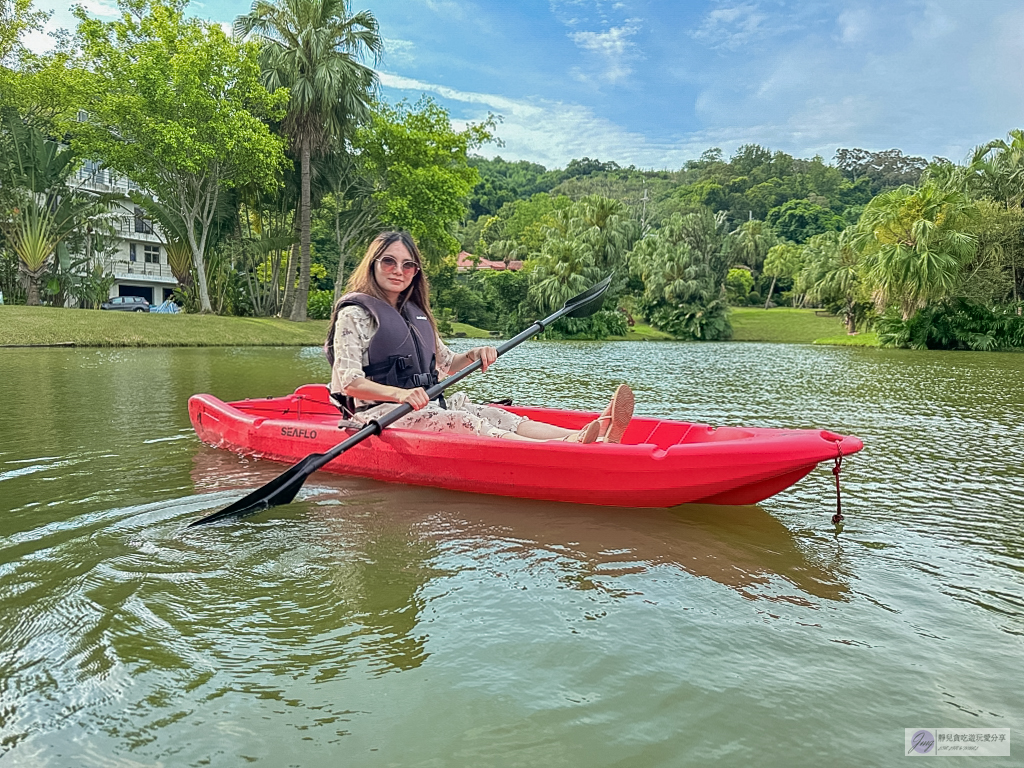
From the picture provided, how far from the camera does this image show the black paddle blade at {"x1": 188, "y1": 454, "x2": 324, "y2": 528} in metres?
3.62

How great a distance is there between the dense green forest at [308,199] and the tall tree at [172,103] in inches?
2.3

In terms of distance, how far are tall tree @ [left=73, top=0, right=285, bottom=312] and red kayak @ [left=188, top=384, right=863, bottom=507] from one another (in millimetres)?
17594

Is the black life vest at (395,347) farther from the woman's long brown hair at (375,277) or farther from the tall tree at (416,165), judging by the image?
the tall tree at (416,165)

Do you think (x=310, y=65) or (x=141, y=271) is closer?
(x=310, y=65)

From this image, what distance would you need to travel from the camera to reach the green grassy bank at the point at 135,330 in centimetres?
1603

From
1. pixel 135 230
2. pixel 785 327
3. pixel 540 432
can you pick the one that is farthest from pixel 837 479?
pixel 135 230

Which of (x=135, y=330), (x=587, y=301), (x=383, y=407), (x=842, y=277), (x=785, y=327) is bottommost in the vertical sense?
(x=383, y=407)

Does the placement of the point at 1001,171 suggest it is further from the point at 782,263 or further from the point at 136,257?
the point at 136,257

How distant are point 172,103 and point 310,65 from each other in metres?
5.03

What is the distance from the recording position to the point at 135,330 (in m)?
17.7

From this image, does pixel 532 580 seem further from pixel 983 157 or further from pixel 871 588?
pixel 983 157

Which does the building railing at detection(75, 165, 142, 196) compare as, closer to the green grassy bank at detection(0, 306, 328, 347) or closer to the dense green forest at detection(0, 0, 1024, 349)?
the dense green forest at detection(0, 0, 1024, 349)

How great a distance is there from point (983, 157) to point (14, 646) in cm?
3342

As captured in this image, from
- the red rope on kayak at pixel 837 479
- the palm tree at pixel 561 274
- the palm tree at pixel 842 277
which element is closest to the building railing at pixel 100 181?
the palm tree at pixel 561 274
